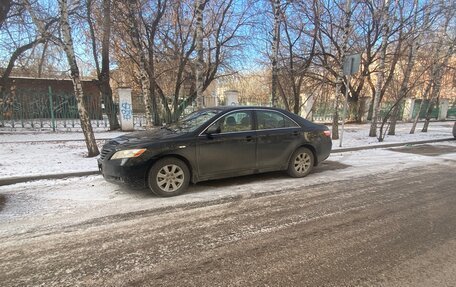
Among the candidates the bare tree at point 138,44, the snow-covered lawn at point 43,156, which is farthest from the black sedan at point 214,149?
the bare tree at point 138,44

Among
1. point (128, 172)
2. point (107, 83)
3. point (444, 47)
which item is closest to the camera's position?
point (128, 172)

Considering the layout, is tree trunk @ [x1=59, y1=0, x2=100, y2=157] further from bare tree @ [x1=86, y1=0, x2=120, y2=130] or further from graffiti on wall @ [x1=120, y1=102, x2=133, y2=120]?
graffiti on wall @ [x1=120, y1=102, x2=133, y2=120]

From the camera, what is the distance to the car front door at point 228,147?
5168 millimetres

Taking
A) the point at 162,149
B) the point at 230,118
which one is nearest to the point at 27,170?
the point at 162,149

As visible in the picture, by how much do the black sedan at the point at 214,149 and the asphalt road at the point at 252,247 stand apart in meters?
0.74

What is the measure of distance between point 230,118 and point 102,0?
10.3m

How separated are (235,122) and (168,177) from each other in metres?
1.68

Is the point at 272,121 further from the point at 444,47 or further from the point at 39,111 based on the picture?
the point at 444,47

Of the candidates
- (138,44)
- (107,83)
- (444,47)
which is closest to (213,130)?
(138,44)

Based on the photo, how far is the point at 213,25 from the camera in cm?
1681

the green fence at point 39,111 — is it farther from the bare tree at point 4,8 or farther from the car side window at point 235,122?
the car side window at point 235,122

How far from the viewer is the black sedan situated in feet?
15.6

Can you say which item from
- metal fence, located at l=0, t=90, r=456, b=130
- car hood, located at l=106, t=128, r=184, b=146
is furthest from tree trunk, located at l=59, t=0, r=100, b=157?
metal fence, located at l=0, t=90, r=456, b=130

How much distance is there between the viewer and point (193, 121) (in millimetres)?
5648
